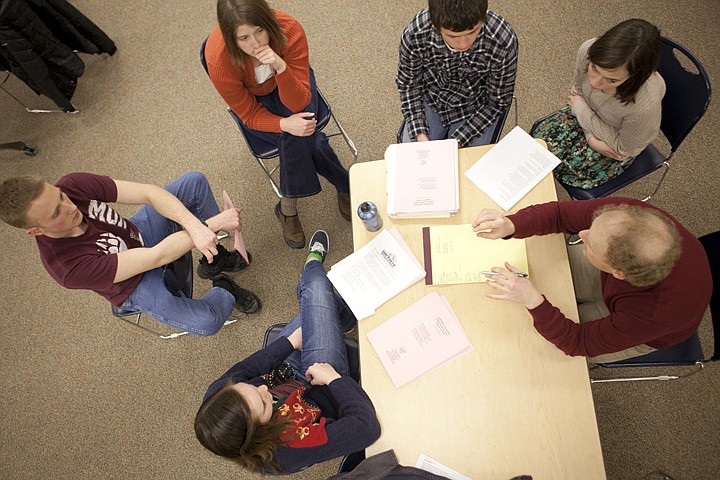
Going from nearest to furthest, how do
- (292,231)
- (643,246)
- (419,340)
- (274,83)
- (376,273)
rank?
(643,246) < (419,340) < (376,273) < (274,83) < (292,231)

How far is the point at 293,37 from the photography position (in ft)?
6.48

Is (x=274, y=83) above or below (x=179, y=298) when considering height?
above

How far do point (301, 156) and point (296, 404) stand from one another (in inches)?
44.7

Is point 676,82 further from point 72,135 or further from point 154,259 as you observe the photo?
point 72,135

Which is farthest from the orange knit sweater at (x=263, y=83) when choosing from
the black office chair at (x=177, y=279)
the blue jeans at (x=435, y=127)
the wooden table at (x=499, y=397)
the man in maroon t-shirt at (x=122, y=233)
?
the wooden table at (x=499, y=397)

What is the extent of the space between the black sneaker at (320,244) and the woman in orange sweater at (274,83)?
0.23 metres

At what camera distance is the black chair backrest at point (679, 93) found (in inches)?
66.7

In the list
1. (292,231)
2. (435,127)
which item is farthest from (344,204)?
(435,127)

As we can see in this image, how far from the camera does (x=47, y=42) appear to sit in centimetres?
271

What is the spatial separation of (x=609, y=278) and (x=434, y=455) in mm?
771

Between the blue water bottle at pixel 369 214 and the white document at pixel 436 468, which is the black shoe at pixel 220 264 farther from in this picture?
the white document at pixel 436 468

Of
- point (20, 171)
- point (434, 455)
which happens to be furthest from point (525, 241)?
point (20, 171)

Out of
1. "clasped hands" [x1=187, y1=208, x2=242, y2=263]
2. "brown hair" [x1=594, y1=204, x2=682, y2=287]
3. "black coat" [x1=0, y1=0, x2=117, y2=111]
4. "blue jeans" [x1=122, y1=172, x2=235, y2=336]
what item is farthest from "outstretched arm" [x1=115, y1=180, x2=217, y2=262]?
"brown hair" [x1=594, y1=204, x2=682, y2=287]

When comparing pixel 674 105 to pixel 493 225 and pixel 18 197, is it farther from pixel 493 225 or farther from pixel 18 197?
Answer: pixel 18 197
